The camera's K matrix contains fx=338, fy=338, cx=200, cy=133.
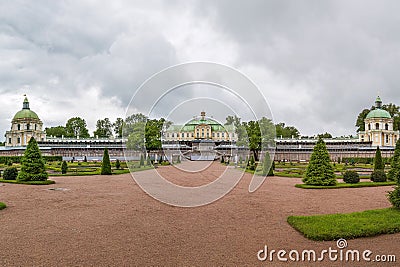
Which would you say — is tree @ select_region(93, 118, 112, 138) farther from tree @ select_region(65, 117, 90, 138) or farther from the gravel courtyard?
the gravel courtyard

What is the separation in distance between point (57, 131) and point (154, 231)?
4099 inches

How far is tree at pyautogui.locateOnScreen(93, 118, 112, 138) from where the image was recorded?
102750 millimetres

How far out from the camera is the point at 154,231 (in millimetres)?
9055

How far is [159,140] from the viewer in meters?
54.5

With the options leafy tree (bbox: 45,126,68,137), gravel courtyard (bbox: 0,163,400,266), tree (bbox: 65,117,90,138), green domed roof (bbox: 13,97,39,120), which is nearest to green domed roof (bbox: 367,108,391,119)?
gravel courtyard (bbox: 0,163,400,266)

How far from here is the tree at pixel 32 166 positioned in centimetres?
2050

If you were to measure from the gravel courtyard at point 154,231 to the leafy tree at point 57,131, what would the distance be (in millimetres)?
93525

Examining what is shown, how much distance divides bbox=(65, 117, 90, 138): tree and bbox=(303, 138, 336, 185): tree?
87294 millimetres

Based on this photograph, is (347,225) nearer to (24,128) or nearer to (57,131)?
(24,128)

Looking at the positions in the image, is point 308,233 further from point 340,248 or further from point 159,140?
point 159,140

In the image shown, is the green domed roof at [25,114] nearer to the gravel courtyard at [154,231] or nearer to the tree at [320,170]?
the gravel courtyard at [154,231]

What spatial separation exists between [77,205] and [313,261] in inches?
364

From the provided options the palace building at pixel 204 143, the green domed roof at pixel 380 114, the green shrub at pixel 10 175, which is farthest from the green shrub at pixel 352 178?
the green domed roof at pixel 380 114

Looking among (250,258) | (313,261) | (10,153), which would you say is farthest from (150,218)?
(10,153)
